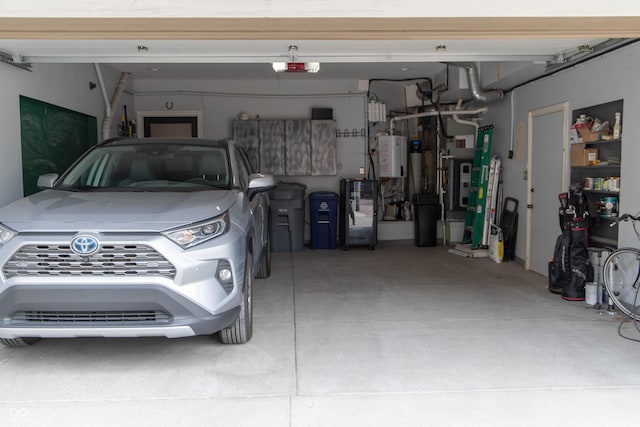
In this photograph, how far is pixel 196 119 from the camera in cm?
977

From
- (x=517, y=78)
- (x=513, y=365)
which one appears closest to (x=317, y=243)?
(x=517, y=78)

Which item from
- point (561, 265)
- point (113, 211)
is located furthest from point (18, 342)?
point (561, 265)

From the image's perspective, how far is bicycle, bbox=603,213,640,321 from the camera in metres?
4.97

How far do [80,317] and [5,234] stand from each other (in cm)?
72

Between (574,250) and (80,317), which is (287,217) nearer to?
(574,250)

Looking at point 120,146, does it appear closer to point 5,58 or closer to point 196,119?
point 5,58

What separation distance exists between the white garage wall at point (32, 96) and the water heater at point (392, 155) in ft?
15.8

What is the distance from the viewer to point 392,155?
9.71 metres

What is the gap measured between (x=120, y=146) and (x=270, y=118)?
5.19m

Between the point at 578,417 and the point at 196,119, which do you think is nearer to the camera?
the point at 578,417

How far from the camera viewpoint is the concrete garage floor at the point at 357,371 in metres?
3.05

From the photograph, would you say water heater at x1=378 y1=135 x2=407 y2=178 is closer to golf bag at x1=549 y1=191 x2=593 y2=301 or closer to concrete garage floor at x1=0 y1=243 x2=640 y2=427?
golf bag at x1=549 y1=191 x2=593 y2=301

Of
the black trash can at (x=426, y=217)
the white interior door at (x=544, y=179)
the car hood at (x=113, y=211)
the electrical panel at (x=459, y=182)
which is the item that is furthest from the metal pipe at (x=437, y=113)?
the car hood at (x=113, y=211)

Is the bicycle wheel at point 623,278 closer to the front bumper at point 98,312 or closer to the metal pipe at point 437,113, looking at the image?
the front bumper at point 98,312
